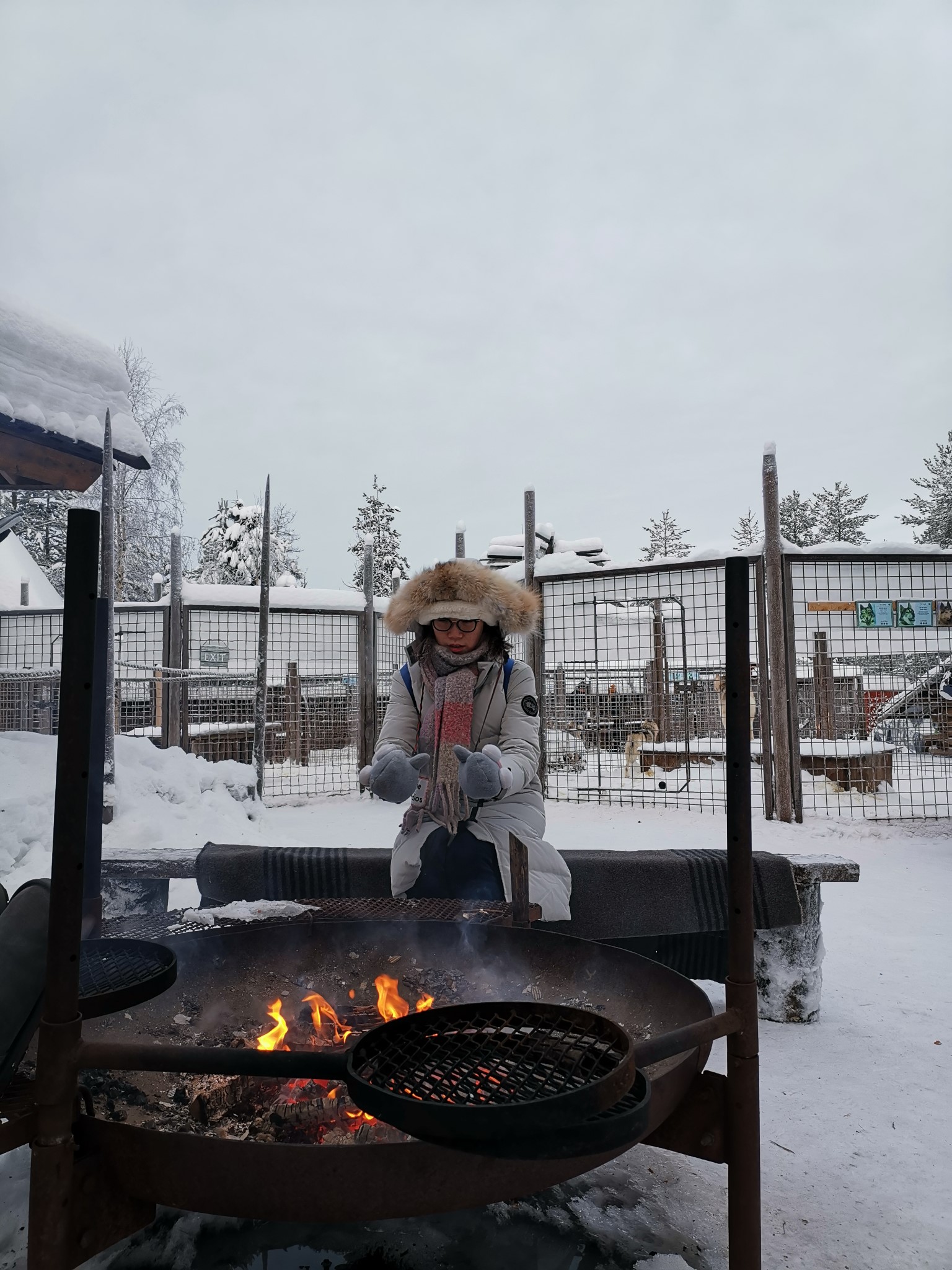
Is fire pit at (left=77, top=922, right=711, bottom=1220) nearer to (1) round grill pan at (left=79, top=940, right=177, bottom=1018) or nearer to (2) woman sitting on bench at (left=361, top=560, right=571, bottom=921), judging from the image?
(1) round grill pan at (left=79, top=940, right=177, bottom=1018)

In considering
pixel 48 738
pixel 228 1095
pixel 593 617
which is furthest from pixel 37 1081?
pixel 593 617

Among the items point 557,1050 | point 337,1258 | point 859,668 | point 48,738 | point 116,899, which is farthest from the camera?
point 859,668

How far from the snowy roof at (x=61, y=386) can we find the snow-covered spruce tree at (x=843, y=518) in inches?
1407

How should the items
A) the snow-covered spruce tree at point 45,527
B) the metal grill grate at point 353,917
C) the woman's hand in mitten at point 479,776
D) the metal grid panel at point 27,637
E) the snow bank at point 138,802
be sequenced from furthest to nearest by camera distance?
the snow-covered spruce tree at point 45,527 < the metal grid panel at point 27,637 < the snow bank at point 138,802 < the woman's hand in mitten at point 479,776 < the metal grill grate at point 353,917

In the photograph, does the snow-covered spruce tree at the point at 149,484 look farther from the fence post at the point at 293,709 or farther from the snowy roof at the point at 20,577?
the fence post at the point at 293,709

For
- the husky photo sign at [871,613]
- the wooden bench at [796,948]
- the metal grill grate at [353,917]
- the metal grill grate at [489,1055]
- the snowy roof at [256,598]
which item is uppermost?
the snowy roof at [256,598]

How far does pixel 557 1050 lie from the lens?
1.27 metres

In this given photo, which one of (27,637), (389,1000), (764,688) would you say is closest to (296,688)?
(27,637)

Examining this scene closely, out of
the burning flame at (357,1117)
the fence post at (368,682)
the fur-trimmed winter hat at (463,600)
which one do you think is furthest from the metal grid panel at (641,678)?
the burning flame at (357,1117)

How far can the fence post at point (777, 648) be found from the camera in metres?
6.84

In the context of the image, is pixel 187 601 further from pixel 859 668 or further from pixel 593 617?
pixel 859 668

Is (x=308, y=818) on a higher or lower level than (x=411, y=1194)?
lower

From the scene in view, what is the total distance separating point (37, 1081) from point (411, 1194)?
589 mm

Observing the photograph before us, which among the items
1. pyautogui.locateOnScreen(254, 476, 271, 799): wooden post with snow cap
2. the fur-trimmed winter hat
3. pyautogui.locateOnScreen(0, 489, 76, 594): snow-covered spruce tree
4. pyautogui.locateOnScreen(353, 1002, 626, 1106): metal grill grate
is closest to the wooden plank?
pyautogui.locateOnScreen(254, 476, 271, 799): wooden post with snow cap
